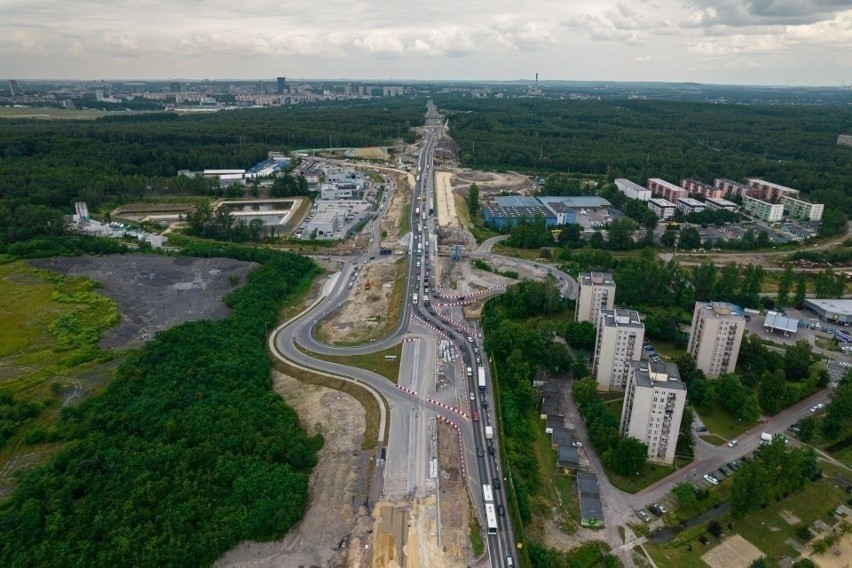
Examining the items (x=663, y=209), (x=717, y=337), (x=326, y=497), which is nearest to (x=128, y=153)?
(x=326, y=497)

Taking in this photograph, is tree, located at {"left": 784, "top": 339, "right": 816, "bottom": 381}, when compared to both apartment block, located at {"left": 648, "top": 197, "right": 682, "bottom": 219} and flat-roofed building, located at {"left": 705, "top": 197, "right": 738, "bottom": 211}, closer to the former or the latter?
apartment block, located at {"left": 648, "top": 197, "right": 682, "bottom": 219}

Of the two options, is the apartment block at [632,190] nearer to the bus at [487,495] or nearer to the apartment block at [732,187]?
the apartment block at [732,187]

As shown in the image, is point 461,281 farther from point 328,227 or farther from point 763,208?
point 763,208

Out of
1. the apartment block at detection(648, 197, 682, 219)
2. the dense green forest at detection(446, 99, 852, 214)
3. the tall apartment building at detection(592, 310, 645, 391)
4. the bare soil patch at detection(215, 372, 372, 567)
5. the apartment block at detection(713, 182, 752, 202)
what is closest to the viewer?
the bare soil patch at detection(215, 372, 372, 567)

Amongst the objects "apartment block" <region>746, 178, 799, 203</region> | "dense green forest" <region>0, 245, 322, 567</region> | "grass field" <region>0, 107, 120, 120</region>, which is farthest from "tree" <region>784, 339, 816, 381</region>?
"grass field" <region>0, 107, 120, 120</region>

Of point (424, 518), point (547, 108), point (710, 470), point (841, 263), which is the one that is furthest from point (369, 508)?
point (547, 108)

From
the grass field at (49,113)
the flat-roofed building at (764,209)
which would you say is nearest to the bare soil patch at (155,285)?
the flat-roofed building at (764,209)

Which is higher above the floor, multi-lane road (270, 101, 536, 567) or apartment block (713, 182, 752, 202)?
apartment block (713, 182, 752, 202)
